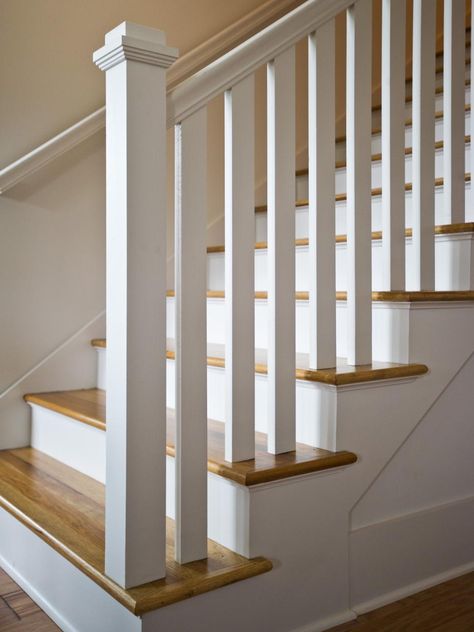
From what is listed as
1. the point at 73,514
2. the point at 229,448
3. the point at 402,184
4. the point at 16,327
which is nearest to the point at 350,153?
the point at 402,184

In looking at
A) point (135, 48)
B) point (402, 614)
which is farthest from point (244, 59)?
point (402, 614)

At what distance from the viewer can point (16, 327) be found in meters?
2.08

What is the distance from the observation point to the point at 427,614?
56.1 inches

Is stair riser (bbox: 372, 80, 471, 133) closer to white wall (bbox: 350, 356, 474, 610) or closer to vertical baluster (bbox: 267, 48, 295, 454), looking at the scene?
white wall (bbox: 350, 356, 474, 610)

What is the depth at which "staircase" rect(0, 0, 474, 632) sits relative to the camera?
3.69ft

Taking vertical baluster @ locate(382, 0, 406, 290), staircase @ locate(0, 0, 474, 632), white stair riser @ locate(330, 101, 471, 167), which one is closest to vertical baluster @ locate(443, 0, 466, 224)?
staircase @ locate(0, 0, 474, 632)

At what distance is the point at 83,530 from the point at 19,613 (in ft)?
0.78

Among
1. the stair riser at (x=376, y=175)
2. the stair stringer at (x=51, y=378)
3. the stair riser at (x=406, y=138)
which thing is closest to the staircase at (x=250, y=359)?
the stair stringer at (x=51, y=378)

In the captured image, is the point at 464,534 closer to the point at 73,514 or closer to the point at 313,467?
the point at 313,467

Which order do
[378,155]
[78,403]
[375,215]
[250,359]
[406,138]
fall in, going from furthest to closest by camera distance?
[406,138] < [378,155] < [375,215] < [78,403] < [250,359]

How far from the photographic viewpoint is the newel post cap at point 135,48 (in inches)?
42.8

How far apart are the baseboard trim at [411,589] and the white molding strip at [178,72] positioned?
1.46 meters

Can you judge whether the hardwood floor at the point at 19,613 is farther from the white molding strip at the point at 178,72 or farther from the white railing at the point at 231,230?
the white molding strip at the point at 178,72

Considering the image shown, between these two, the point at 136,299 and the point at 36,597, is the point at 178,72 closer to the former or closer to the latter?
the point at 136,299
